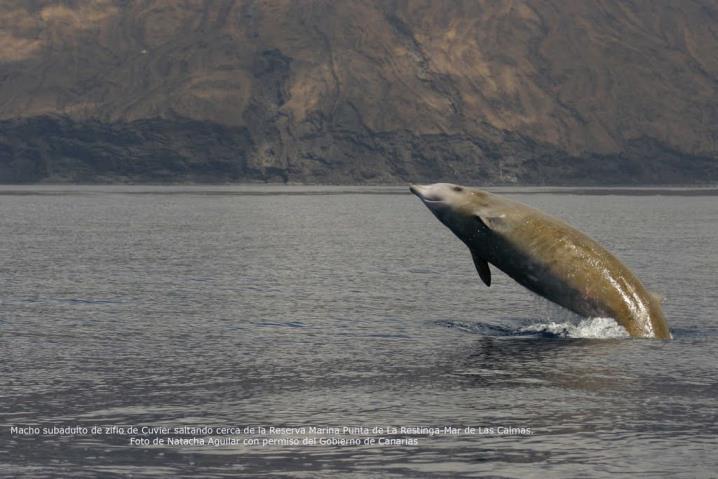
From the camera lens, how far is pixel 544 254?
28047 mm

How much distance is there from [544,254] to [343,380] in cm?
674

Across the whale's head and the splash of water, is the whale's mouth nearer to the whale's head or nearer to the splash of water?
the whale's head

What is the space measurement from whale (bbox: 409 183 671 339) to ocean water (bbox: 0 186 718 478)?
2.47 ft

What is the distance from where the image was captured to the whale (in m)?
27.7

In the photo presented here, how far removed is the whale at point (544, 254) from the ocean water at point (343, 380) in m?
0.75

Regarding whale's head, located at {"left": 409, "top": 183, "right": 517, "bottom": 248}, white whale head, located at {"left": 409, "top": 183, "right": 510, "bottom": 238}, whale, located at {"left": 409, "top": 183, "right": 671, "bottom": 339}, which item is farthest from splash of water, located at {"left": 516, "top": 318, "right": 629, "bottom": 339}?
white whale head, located at {"left": 409, "top": 183, "right": 510, "bottom": 238}

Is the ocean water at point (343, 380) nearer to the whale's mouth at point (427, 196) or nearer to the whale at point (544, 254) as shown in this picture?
the whale at point (544, 254)

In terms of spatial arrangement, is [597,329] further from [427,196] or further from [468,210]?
[427,196]

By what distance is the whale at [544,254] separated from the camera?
27.7 meters

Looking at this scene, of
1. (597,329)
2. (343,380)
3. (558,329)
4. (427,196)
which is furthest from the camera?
(558,329)

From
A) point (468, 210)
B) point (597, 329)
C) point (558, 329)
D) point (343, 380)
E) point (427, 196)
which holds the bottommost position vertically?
point (343, 380)

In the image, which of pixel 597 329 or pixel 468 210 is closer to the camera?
pixel 468 210

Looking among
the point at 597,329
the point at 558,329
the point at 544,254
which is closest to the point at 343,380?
the point at 544,254

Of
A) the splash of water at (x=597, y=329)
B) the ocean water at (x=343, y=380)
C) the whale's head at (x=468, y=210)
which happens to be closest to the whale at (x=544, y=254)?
the whale's head at (x=468, y=210)
